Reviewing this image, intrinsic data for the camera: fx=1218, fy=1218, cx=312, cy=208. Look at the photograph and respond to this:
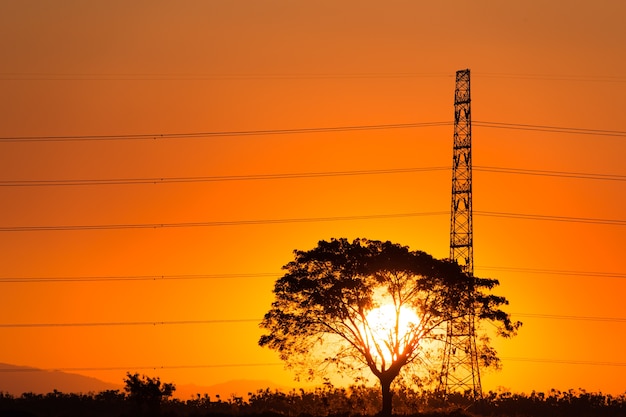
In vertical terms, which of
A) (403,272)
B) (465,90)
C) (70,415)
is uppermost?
(465,90)

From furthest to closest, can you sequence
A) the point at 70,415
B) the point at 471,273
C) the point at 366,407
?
the point at 471,273, the point at 366,407, the point at 70,415

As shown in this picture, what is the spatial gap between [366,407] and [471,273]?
14280 mm

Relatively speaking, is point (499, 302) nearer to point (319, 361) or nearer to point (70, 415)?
point (319, 361)

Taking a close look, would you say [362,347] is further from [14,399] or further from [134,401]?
[14,399]

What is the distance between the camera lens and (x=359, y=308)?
93.7 metres

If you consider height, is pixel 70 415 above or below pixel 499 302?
below

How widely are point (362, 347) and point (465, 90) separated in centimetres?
2480

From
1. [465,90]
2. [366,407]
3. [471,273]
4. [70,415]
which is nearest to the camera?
[70,415]

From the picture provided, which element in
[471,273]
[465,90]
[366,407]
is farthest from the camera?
[465,90]

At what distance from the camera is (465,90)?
103812 mm

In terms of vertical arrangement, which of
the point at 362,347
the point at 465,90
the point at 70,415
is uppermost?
the point at 465,90

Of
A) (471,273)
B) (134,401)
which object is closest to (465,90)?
(471,273)

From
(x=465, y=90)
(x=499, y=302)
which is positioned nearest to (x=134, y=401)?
(x=499, y=302)

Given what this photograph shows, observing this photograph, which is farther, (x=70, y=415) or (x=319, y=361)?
(x=319, y=361)
